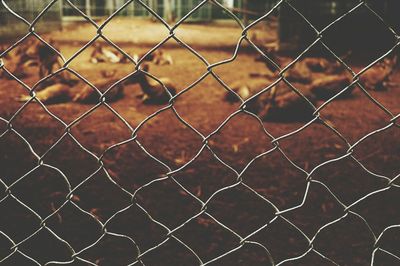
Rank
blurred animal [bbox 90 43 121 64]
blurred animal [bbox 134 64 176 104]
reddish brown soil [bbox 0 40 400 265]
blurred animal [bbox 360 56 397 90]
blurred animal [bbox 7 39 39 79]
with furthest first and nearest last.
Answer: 1. blurred animal [bbox 90 43 121 64]
2. blurred animal [bbox 7 39 39 79]
3. blurred animal [bbox 360 56 397 90]
4. blurred animal [bbox 134 64 176 104]
5. reddish brown soil [bbox 0 40 400 265]

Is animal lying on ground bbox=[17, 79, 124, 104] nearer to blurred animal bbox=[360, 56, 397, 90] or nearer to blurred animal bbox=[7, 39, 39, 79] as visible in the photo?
blurred animal bbox=[7, 39, 39, 79]

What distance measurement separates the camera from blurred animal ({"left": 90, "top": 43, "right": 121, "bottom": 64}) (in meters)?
7.18

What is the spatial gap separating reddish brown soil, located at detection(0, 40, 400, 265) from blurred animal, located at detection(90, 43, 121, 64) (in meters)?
2.65

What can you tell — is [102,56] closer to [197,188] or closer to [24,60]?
[24,60]

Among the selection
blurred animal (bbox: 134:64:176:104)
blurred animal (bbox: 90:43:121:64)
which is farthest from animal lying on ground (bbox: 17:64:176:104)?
blurred animal (bbox: 90:43:121:64)

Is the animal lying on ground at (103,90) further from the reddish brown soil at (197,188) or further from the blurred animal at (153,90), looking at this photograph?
the reddish brown soil at (197,188)

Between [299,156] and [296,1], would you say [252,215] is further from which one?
[296,1]

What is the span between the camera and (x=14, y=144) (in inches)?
135

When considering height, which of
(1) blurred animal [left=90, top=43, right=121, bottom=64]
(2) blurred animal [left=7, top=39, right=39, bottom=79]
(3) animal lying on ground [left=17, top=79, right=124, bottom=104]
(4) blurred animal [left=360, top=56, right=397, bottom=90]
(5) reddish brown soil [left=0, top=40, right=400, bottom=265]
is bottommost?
(1) blurred animal [left=90, top=43, right=121, bottom=64]

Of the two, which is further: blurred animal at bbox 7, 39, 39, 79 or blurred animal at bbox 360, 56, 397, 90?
blurred animal at bbox 7, 39, 39, 79

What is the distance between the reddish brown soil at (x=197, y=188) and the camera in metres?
2.20

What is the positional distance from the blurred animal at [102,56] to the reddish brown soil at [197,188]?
104 inches

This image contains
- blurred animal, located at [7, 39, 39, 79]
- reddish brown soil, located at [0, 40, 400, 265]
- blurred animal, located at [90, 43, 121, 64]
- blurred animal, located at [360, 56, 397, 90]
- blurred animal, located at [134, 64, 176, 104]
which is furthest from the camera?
blurred animal, located at [90, 43, 121, 64]

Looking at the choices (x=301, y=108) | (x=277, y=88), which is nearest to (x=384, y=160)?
(x=301, y=108)
